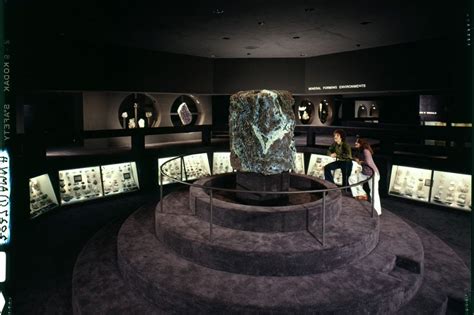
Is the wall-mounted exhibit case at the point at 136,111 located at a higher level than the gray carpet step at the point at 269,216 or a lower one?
higher

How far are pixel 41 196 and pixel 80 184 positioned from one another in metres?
1.03

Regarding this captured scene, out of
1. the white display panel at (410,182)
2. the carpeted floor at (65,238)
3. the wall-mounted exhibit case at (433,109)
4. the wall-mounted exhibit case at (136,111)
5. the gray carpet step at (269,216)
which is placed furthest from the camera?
the wall-mounted exhibit case at (433,109)

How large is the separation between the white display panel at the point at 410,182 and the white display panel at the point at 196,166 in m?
5.54

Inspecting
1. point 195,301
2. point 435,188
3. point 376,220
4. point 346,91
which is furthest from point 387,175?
point 195,301

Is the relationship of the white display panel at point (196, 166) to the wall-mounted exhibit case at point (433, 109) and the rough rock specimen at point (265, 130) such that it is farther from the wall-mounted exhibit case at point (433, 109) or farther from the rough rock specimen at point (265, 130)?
the wall-mounted exhibit case at point (433, 109)

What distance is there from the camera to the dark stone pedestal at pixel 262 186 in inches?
244

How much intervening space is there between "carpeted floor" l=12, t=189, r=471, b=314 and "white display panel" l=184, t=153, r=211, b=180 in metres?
1.73

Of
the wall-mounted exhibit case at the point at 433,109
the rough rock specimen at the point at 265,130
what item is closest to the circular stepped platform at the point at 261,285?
the rough rock specimen at the point at 265,130

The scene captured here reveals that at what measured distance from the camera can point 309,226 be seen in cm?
519

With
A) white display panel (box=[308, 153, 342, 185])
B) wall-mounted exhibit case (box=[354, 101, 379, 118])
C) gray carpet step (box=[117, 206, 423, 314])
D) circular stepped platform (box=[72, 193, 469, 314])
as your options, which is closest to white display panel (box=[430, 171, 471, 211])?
white display panel (box=[308, 153, 342, 185])

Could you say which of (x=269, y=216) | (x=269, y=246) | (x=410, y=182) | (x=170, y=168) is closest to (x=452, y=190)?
(x=410, y=182)

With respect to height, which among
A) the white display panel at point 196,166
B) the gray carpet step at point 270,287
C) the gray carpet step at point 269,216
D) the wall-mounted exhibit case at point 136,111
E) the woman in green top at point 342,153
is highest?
the wall-mounted exhibit case at point 136,111

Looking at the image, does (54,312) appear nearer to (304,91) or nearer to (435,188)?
(435,188)

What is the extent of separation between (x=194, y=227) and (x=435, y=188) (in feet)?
20.0
